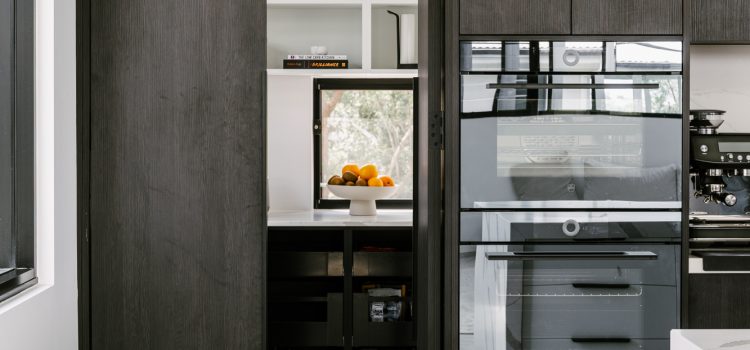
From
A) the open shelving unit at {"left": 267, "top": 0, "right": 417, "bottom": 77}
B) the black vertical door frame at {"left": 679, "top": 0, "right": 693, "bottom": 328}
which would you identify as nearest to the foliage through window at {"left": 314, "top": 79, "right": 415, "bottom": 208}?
the open shelving unit at {"left": 267, "top": 0, "right": 417, "bottom": 77}

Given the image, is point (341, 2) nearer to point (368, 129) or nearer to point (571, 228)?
point (368, 129)

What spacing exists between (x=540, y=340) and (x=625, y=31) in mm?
1209

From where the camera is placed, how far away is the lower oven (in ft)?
8.15

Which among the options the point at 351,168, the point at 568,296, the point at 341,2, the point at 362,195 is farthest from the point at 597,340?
the point at 341,2

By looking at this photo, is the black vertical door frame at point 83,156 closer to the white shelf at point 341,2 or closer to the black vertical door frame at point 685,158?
the white shelf at point 341,2

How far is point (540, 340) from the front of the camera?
2.51 metres

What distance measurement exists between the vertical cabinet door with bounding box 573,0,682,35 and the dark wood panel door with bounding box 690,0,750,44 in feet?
0.27

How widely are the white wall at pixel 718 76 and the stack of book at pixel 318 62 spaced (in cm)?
179

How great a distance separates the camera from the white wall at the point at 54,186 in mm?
2168

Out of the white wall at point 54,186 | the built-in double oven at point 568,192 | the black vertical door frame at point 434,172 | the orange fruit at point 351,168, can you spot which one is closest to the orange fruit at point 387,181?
the orange fruit at point 351,168

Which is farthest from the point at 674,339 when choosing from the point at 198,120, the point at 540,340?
the point at 198,120

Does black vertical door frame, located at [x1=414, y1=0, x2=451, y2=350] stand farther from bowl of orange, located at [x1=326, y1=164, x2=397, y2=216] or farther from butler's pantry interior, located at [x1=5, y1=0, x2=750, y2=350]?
bowl of orange, located at [x1=326, y1=164, x2=397, y2=216]

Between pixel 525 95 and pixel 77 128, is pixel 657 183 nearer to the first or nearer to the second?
pixel 525 95

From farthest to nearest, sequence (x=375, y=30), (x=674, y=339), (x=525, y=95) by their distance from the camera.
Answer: (x=375, y=30)
(x=525, y=95)
(x=674, y=339)
